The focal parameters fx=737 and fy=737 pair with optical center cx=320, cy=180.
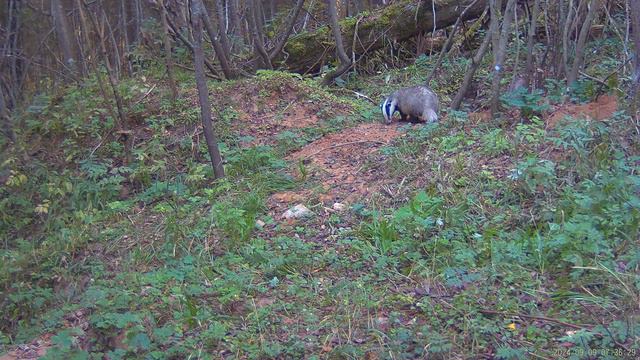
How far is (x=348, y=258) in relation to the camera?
5785 millimetres

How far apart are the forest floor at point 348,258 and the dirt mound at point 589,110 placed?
0.03 m

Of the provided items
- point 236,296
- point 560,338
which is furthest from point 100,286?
point 560,338

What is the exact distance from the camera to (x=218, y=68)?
10406 millimetres

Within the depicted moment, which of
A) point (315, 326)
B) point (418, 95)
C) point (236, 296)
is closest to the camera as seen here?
point (315, 326)

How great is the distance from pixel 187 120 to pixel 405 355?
192 inches

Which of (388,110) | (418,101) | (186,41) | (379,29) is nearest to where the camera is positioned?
(418,101)

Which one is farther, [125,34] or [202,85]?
[125,34]

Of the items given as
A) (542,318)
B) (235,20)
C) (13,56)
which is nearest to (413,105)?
(542,318)

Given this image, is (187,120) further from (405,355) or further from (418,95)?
(405,355)

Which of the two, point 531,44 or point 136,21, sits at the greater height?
point 136,21

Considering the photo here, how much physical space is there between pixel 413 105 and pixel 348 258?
305 centimetres

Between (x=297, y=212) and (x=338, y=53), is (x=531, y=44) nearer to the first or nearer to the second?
(x=338, y=53)

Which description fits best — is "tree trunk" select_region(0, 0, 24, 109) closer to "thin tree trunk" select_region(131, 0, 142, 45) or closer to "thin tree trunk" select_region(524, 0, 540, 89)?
"thin tree trunk" select_region(131, 0, 142, 45)

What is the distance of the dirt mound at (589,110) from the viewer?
6993 millimetres
